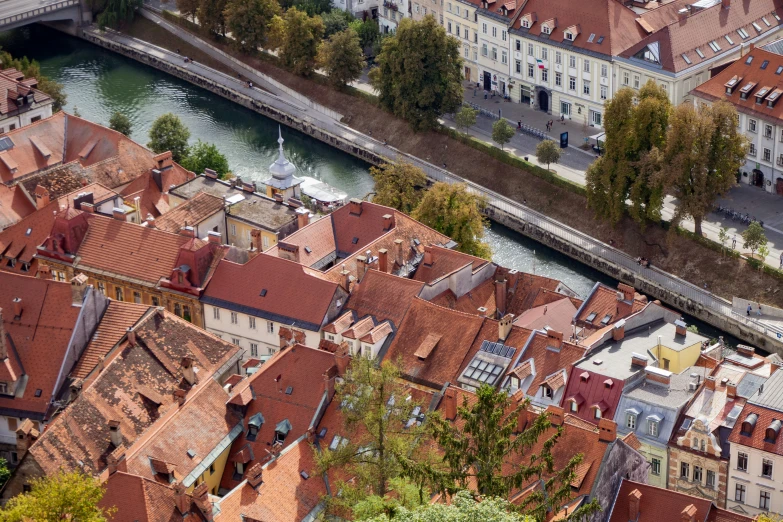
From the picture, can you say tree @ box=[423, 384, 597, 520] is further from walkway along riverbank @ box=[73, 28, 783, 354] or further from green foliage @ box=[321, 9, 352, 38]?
green foliage @ box=[321, 9, 352, 38]

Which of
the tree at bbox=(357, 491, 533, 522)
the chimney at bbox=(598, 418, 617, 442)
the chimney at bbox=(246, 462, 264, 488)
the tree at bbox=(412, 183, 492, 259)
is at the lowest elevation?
the tree at bbox=(412, 183, 492, 259)

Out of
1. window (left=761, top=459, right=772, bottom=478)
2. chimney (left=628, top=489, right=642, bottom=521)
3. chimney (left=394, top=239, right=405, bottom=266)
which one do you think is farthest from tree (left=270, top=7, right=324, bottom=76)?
chimney (left=628, top=489, right=642, bottom=521)

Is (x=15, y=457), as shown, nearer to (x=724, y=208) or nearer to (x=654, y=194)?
(x=654, y=194)

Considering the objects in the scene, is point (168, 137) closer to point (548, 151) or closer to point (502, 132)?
point (502, 132)

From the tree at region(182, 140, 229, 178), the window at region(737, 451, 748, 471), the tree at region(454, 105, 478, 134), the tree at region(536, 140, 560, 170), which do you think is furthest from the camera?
the tree at region(454, 105, 478, 134)

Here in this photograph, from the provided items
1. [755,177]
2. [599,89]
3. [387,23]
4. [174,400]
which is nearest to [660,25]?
[599,89]

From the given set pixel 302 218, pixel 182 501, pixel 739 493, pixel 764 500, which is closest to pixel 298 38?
pixel 302 218

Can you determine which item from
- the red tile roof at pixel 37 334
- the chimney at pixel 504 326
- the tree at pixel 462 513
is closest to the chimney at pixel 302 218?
the red tile roof at pixel 37 334
